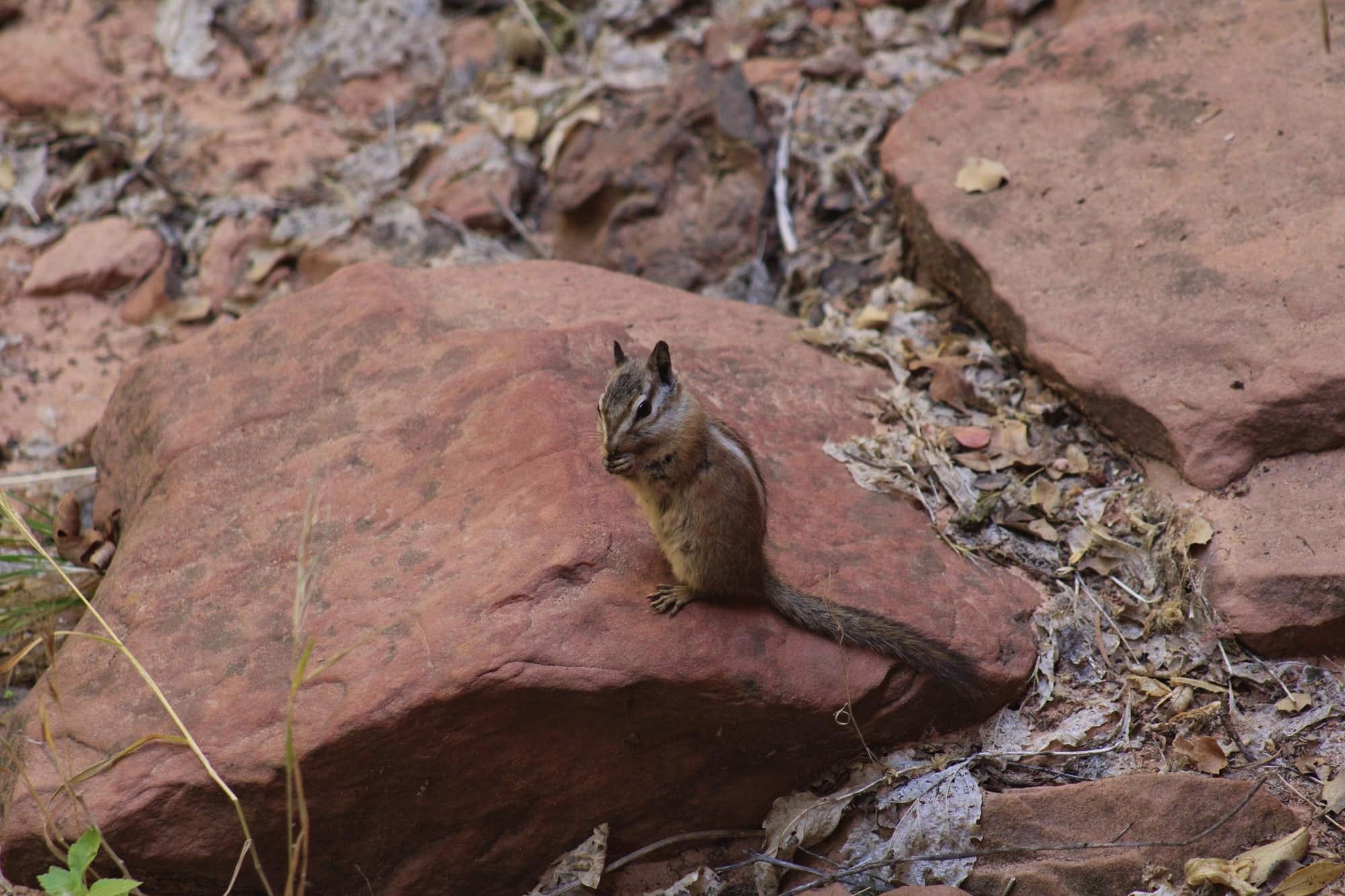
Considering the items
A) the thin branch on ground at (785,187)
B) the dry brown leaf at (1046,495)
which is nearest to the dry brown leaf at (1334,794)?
the dry brown leaf at (1046,495)

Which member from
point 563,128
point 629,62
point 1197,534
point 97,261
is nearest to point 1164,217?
point 1197,534

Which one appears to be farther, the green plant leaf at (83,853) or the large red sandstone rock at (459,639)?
the large red sandstone rock at (459,639)

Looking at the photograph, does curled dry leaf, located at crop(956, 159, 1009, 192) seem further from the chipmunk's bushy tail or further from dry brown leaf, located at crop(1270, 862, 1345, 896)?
dry brown leaf, located at crop(1270, 862, 1345, 896)

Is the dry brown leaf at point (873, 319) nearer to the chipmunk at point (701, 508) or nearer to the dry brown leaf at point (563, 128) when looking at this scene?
the chipmunk at point (701, 508)

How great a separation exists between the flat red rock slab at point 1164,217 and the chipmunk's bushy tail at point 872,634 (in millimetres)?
1366

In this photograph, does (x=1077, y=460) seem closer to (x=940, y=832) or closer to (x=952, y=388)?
(x=952, y=388)

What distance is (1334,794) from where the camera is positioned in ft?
12.2

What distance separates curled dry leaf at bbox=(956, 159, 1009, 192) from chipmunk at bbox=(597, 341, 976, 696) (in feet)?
8.23

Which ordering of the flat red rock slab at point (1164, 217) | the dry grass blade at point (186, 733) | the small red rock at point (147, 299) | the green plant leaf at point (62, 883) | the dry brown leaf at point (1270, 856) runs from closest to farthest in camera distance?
the green plant leaf at point (62, 883) → the dry grass blade at point (186, 733) → the dry brown leaf at point (1270, 856) → the flat red rock slab at point (1164, 217) → the small red rock at point (147, 299)

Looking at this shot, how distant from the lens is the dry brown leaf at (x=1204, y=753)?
3852mm

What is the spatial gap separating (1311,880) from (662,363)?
262 cm

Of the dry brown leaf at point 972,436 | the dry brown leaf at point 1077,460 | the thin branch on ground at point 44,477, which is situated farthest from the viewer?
the thin branch on ground at point 44,477

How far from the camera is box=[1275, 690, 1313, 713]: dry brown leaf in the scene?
12.9 feet

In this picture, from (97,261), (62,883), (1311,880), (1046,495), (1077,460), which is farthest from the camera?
(97,261)
